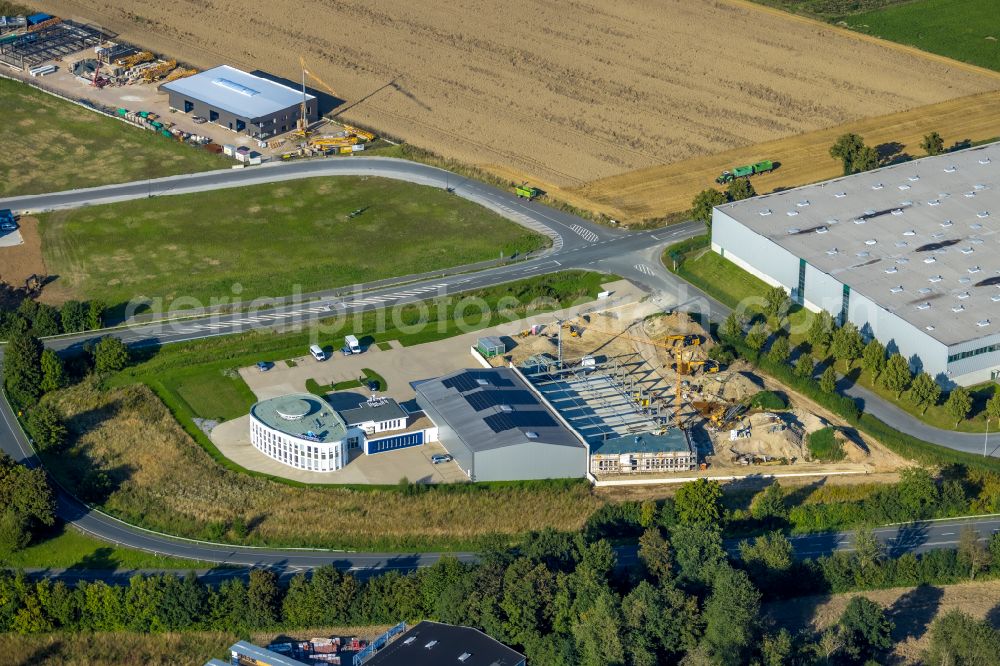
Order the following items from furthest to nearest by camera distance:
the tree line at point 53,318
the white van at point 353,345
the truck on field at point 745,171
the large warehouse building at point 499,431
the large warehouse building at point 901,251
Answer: the truck on field at point 745,171, the tree line at point 53,318, the white van at point 353,345, the large warehouse building at point 901,251, the large warehouse building at point 499,431

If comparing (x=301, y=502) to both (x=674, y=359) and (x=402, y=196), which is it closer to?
(x=674, y=359)

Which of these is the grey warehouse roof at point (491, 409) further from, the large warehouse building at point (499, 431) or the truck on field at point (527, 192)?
the truck on field at point (527, 192)

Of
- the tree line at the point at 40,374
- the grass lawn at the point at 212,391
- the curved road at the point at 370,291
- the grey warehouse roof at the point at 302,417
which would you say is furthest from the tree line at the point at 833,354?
the tree line at the point at 40,374

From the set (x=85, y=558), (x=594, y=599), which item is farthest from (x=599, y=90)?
(x=594, y=599)

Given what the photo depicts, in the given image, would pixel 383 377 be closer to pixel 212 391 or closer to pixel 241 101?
pixel 212 391

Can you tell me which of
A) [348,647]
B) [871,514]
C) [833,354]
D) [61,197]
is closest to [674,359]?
[833,354]

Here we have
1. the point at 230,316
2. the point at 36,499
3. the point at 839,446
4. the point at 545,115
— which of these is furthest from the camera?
the point at 545,115
